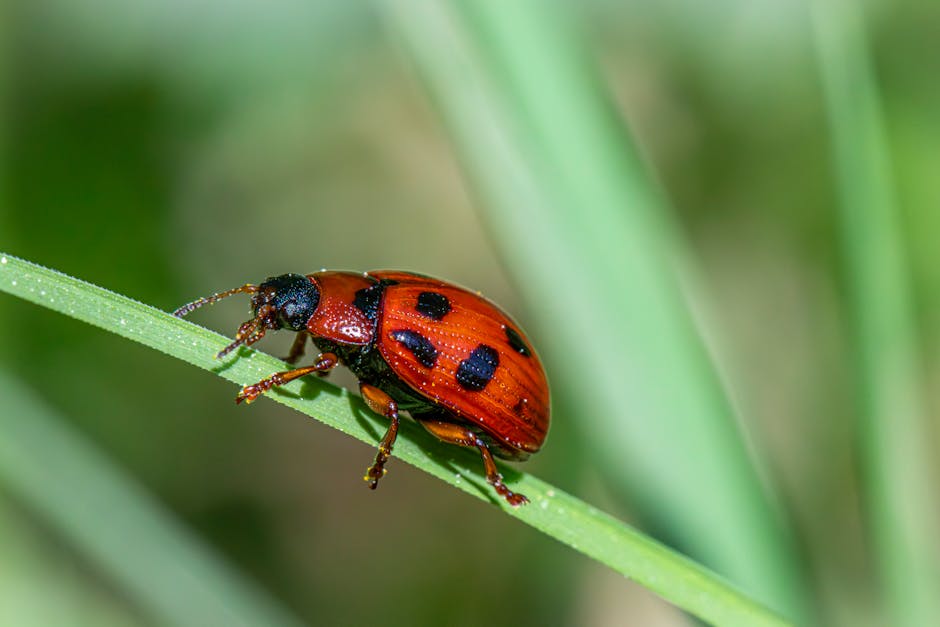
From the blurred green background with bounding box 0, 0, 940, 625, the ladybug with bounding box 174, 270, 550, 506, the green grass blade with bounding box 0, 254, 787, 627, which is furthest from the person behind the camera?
the blurred green background with bounding box 0, 0, 940, 625

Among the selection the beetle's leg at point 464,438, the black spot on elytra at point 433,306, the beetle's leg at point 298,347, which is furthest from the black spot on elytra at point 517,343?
the beetle's leg at point 298,347

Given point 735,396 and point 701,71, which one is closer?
point 735,396

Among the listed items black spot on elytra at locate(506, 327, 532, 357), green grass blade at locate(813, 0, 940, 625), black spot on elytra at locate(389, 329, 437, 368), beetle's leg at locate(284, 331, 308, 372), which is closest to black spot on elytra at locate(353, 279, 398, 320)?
black spot on elytra at locate(389, 329, 437, 368)

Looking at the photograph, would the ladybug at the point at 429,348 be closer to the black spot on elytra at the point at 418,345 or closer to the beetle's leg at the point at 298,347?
the black spot on elytra at the point at 418,345

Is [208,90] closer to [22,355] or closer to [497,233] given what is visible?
[22,355]

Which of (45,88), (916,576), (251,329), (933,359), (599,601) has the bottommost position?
(599,601)

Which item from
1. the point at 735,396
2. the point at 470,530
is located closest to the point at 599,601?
the point at 470,530

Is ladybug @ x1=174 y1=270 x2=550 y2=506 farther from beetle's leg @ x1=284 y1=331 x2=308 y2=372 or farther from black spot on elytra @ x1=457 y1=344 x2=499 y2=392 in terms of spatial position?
beetle's leg @ x1=284 y1=331 x2=308 y2=372

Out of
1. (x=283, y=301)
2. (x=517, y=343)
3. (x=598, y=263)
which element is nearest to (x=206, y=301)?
(x=283, y=301)
